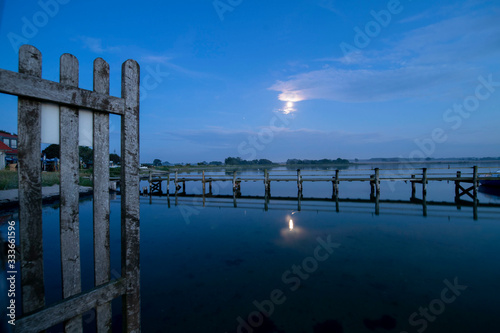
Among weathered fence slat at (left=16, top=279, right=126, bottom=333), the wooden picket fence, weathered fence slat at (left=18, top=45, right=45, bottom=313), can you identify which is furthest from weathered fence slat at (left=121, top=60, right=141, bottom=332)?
weathered fence slat at (left=18, top=45, right=45, bottom=313)

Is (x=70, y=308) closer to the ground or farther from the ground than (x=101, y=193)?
closer to the ground

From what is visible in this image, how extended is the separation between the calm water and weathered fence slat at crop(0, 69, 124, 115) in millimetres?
3912

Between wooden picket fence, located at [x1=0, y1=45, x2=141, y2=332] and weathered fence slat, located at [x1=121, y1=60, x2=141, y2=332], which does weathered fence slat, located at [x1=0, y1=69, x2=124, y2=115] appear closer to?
wooden picket fence, located at [x1=0, y1=45, x2=141, y2=332]

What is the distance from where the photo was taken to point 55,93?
1867mm

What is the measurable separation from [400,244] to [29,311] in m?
9.55

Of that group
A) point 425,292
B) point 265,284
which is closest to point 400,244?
point 425,292

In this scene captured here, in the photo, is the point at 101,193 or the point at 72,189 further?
the point at 101,193

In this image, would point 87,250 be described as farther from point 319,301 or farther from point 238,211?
point 238,211

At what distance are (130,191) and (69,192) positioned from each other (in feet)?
1.54

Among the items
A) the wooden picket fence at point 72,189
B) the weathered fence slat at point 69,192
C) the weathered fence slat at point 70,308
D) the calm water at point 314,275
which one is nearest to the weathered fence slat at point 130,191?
the wooden picket fence at point 72,189

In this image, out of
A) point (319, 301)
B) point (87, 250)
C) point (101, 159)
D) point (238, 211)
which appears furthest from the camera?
point (238, 211)

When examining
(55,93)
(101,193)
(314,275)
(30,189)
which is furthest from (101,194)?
(314,275)

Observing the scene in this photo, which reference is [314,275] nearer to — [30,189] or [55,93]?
[30,189]

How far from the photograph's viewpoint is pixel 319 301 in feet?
16.4
